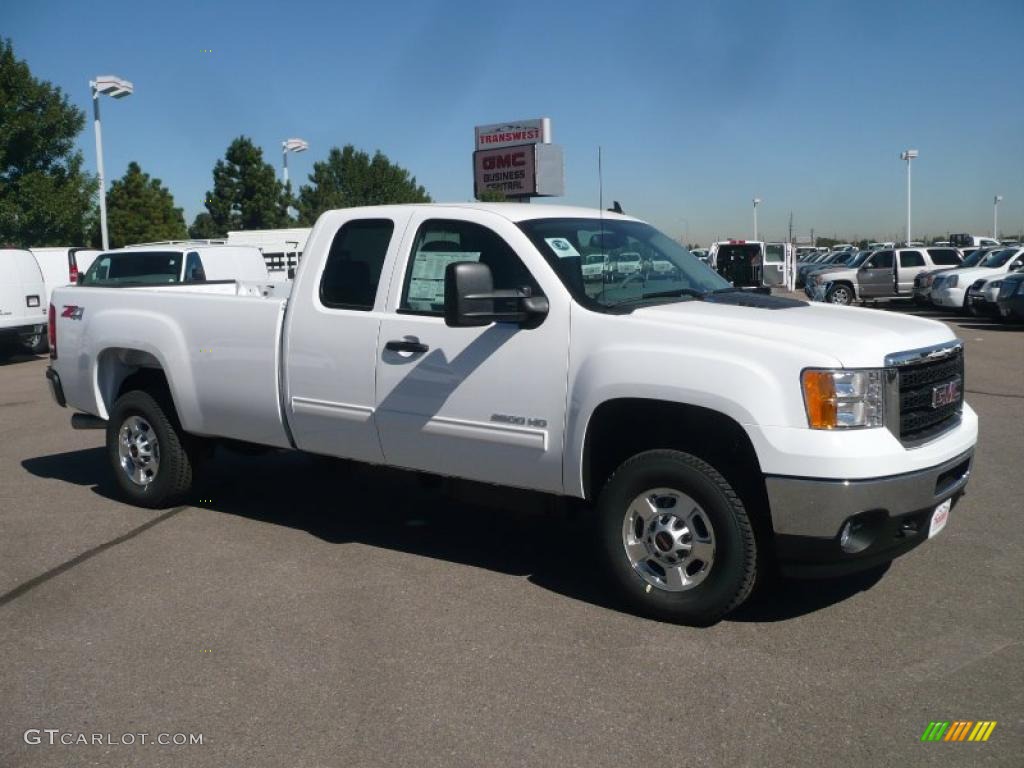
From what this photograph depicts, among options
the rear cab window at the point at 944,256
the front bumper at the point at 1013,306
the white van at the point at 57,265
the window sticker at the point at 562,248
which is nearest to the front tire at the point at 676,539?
the window sticker at the point at 562,248

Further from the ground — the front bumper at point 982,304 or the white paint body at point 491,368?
the white paint body at point 491,368

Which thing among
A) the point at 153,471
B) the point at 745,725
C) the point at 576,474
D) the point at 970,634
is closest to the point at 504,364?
the point at 576,474

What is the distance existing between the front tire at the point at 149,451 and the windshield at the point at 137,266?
9907 millimetres

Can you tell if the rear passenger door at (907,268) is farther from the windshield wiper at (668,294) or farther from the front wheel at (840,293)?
the windshield wiper at (668,294)

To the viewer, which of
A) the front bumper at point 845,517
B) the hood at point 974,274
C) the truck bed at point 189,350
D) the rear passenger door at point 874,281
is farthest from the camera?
the rear passenger door at point 874,281

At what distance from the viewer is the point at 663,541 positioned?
15.8ft

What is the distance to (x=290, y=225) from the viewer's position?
171 feet

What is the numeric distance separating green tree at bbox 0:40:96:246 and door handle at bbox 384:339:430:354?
2884 cm

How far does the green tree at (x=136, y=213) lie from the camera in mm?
48438

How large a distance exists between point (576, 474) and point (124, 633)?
2319mm

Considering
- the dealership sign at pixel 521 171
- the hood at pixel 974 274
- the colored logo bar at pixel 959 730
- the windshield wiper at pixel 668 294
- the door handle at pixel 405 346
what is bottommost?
the colored logo bar at pixel 959 730

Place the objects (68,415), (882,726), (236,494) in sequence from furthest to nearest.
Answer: (68,415) → (236,494) → (882,726)

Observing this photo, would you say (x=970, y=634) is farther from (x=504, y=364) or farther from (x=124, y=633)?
(x=124, y=633)

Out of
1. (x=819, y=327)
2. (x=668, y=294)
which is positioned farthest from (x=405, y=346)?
(x=819, y=327)
